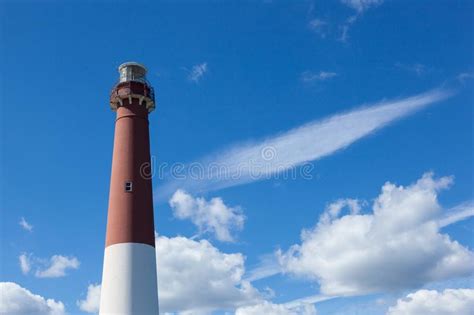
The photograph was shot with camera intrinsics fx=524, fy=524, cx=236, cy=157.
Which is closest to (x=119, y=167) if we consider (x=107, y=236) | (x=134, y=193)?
(x=134, y=193)

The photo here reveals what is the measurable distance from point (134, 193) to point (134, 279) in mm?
5994

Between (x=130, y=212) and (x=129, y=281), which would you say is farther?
(x=130, y=212)

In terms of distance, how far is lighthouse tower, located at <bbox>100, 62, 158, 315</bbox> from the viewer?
33.7 meters

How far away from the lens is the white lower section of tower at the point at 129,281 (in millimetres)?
33281

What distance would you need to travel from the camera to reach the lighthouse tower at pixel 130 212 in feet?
111

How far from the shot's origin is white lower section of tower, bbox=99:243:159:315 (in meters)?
33.3

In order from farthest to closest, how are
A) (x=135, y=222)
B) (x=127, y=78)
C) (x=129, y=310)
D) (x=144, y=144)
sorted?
1. (x=127, y=78)
2. (x=144, y=144)
3. (x=135, y=222)
4. (x=129, y=310)

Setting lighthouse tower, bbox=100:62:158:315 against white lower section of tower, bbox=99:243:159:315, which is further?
lighthouse tower, bbox=100:62:158:315

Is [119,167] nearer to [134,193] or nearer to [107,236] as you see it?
[134,193]

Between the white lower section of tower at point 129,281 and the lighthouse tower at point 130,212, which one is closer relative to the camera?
the white lower section of tower at point 129,281

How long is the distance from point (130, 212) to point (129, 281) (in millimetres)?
4686

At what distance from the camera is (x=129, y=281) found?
33.8 metres

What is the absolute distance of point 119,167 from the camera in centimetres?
3747

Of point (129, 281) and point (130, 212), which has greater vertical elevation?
point (130, 212)
